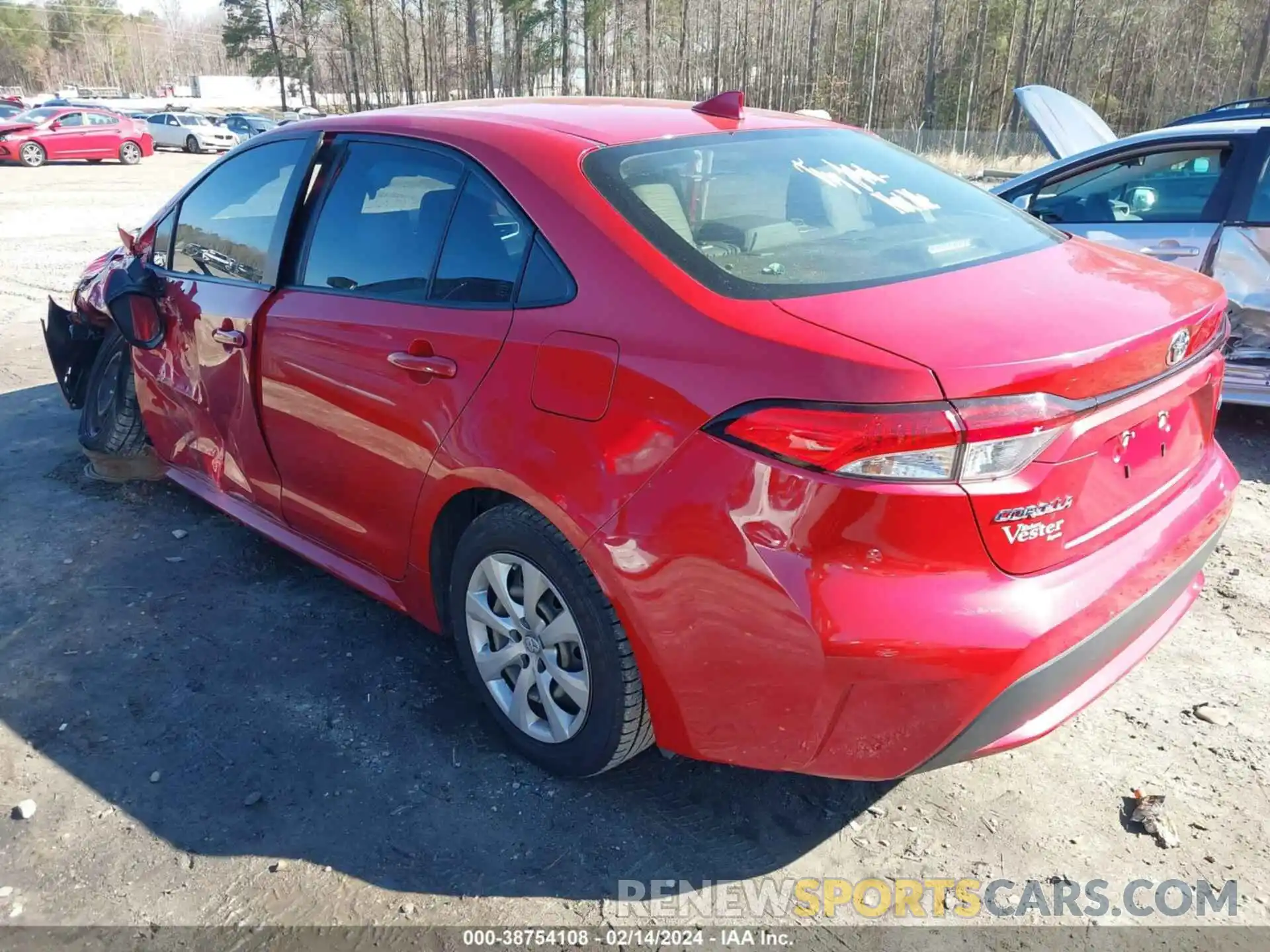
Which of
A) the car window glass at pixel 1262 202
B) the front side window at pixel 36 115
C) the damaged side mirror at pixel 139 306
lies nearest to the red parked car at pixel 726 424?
the damaged side mirror at pixel 139 306

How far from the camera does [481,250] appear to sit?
8.47 feet

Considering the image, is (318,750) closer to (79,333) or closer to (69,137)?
(79,333)

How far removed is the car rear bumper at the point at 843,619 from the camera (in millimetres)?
1868

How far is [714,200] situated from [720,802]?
163cm

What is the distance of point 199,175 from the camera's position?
152 inches

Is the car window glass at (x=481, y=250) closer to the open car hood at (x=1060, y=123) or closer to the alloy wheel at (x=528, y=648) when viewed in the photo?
the alloy wheel at (x=528, y=648)

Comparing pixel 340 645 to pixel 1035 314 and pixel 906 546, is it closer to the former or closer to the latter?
pixel 906 546

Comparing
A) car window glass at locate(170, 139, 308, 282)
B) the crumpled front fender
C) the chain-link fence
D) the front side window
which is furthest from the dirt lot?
the front side window

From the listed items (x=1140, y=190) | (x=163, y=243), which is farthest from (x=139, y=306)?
(x=1140, y=190)

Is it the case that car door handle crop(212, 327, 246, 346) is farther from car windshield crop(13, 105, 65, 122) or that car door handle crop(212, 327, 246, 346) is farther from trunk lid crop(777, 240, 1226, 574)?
car windshield crop(13, 105, 65, 122)

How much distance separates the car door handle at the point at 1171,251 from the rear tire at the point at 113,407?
5208 millimetres

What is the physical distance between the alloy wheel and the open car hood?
18.7 ft

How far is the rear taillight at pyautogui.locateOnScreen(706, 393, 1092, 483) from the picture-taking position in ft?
5.91

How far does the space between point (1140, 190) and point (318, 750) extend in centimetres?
533
